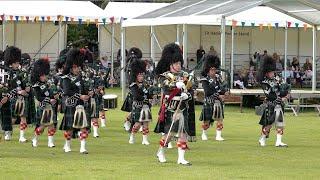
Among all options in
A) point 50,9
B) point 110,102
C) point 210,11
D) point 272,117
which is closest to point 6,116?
point 272,117

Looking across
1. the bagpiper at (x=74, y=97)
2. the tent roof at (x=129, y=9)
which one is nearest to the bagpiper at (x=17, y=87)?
the bagpiper at (x=74, y=97)

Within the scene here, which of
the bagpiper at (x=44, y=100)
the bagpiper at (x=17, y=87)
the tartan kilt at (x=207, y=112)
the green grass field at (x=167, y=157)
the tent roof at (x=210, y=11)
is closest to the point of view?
the green grass field at (x=167, y=157)

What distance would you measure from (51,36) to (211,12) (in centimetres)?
1526

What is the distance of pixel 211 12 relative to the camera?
23125 mm

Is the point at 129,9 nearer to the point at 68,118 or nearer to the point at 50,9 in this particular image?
the point at 50,9

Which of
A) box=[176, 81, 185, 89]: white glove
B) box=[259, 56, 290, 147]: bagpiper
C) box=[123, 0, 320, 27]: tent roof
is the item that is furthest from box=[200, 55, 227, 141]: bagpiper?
box=[123, 0, 320, 27]: tent roof

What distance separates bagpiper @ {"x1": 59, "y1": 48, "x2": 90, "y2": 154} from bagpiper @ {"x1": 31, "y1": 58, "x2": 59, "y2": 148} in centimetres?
107

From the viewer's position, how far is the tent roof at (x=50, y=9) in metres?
30.7

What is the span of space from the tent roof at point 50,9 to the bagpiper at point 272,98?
1531cm

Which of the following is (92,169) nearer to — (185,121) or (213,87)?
(185,121)

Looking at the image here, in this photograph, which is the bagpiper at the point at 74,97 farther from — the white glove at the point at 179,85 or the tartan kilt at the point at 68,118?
the white glove at the point at 179,85

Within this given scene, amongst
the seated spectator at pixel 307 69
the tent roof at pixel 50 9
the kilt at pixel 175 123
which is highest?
the tent roof at pixel 50 9

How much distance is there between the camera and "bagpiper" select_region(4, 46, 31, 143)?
52.6 ft

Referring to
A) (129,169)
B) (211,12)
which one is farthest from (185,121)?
(211,12)
